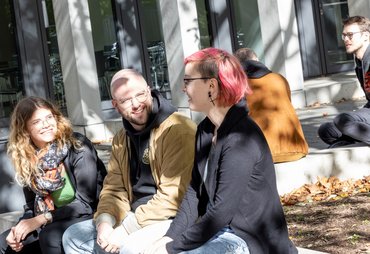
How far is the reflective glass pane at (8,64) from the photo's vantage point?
14.1 m

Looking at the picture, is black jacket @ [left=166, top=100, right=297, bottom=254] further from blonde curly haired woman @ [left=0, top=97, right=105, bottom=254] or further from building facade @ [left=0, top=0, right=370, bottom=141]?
building facade @ [left=0, top=0, right=370, bottom=141]

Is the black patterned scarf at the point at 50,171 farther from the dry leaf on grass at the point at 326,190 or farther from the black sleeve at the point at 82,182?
the dry leaf on grass at the point at 326,190

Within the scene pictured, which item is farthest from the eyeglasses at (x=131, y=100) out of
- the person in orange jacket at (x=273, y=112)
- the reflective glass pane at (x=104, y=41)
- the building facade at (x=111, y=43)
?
the reflective glass pane at (x=104, y=41)

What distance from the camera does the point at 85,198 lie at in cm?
593

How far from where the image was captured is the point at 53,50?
14562 mm

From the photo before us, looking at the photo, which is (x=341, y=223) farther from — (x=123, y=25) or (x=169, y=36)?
(x=123, y=25)

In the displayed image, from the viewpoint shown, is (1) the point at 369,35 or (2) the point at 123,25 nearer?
(1) the point at 369,35

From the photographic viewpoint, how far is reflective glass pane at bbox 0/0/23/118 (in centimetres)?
1414

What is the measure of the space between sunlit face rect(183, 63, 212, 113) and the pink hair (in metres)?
0.03

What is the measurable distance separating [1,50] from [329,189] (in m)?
7.78

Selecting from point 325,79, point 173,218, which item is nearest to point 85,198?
point 173,218

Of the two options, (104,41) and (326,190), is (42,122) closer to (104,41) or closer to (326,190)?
(326,190)

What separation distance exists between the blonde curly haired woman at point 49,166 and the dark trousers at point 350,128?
9.83 ft

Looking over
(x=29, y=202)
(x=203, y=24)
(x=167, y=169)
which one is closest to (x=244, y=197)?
(x=167, y=169)
